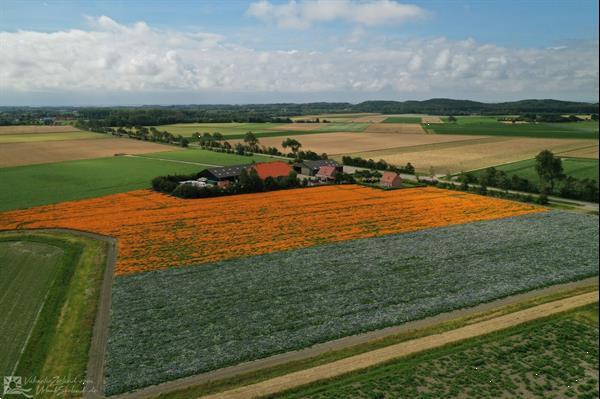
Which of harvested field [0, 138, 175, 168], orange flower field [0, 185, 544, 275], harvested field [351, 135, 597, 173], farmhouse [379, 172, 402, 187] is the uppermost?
harvested field [0, 138, 175, 168]

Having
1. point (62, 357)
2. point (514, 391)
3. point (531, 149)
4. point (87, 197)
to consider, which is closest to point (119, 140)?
point (87, 197)

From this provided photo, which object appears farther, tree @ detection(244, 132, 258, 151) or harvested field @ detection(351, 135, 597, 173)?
tree @ detection(244, 132, 258, 151)

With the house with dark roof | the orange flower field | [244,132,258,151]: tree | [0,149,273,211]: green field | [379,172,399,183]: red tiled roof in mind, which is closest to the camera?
the orange flower field

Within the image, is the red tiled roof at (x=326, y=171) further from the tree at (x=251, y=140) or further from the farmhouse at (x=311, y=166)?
the tree at (x=251, y=140)

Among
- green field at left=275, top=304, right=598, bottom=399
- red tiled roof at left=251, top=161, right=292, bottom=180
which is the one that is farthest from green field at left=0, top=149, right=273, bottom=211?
green field at left=275, top=304, right=598, bottom=399

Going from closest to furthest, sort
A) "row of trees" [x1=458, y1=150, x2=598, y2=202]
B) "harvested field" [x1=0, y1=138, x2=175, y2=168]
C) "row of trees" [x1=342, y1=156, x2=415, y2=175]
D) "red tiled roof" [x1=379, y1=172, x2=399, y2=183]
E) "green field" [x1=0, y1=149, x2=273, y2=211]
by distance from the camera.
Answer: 1. "row of trees" [x1=458, y1=150, x2=598, y2=202]
2. "green field" [x1=0, y1=149, x2=273, y2=211]
3. "red tiled roof" [x1=379, y1=172, x2=399, y2=183]
4. "row of trees" [x1=342, y1=156, x2=415, y2=175]
5. "harvested field" [x1=0, y1=138, x2=175, y2=168]

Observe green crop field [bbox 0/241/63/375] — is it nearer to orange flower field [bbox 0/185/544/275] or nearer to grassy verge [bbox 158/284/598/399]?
orange flower field [bbox 0/185/544/275]
